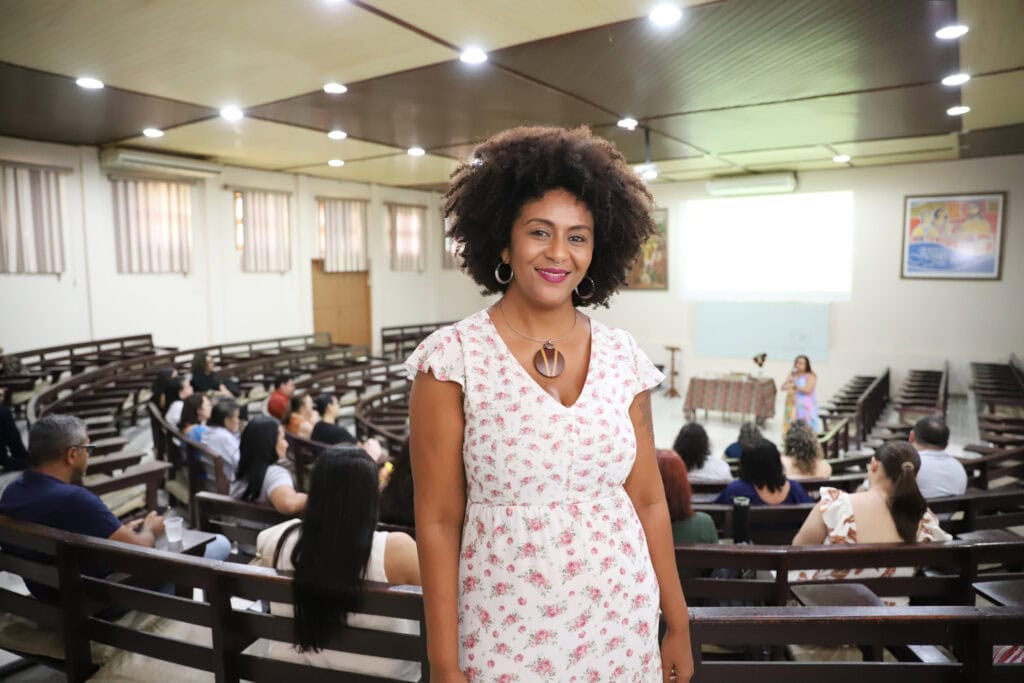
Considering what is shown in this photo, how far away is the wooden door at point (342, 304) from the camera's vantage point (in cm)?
1318

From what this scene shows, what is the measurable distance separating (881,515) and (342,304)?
12204 millimetres

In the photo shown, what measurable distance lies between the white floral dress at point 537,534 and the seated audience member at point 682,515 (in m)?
1.42

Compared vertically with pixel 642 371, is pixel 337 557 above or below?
below

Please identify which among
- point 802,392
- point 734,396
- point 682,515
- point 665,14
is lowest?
point 734,396

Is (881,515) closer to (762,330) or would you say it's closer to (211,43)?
(211,43)

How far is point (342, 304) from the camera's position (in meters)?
13.7

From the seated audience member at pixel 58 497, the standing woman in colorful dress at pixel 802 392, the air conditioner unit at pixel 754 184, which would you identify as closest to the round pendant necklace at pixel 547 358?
the seated audience member at pixel 58 497

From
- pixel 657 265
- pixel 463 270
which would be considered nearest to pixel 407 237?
pixel 657 265

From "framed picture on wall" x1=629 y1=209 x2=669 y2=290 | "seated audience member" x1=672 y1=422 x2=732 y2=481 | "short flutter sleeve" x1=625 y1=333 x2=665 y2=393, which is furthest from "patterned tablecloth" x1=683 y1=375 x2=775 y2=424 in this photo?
"short flutter sleeve" x1=625 y1=333 x2=665 y2=393

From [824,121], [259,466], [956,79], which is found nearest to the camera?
[259,466]

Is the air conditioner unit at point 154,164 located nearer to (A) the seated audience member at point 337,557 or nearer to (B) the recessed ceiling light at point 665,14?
(B) the recessed ceiling light at point 665,14

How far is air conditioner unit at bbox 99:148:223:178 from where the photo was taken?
923 cm

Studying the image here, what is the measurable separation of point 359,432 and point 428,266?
9.67m

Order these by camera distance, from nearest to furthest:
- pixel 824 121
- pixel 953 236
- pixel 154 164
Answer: pixel 824 121 → pixel 154 164 → pixel 953 236
